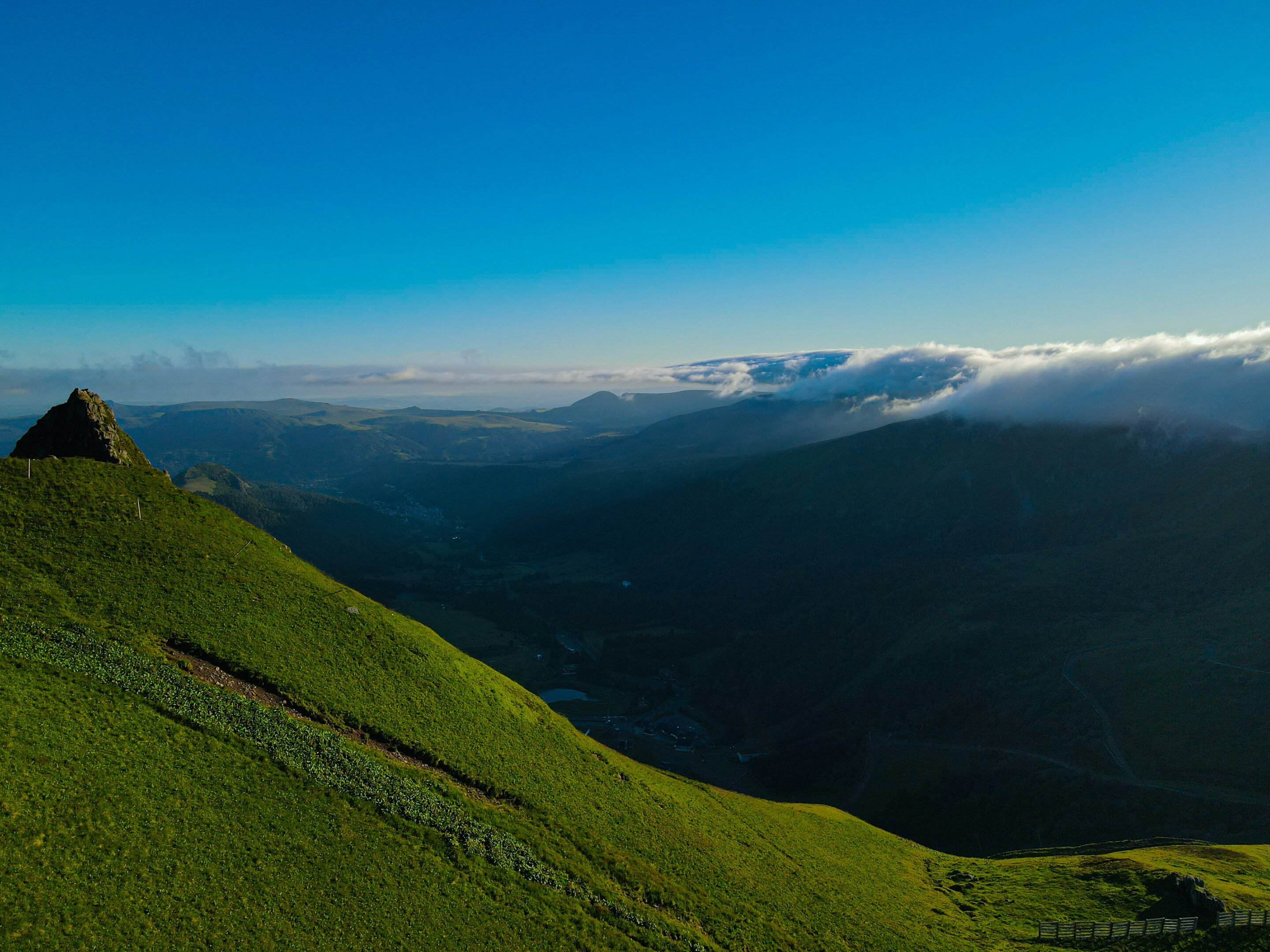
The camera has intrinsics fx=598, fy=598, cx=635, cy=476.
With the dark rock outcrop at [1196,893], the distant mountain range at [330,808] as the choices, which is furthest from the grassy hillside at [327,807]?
the dark rock outcrop at [1196,893]

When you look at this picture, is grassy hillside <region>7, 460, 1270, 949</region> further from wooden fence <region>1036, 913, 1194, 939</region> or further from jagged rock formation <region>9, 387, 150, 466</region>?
jagged rock formation <region>9, 387, 150, 466</region>

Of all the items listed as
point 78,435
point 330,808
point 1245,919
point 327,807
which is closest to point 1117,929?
point 1245,919

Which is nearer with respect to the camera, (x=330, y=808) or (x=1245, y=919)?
(x=330, y=808)

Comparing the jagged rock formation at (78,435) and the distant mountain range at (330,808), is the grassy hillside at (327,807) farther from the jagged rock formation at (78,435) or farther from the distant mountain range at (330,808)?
the jagged rock formation at (78,435)

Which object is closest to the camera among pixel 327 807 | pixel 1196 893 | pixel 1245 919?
pixel 327 807

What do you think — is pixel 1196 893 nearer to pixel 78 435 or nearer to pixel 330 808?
pixel 330 808
